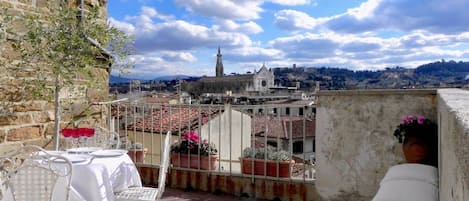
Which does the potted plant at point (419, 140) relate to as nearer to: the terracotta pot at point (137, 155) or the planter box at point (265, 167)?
the planter box at point (265, 167)

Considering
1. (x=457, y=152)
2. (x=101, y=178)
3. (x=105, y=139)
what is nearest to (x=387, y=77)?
(x=105, y=139)

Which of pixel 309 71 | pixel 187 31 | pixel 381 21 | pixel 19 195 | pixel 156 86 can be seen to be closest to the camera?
pixel 19 195

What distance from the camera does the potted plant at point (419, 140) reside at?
10.4 ft

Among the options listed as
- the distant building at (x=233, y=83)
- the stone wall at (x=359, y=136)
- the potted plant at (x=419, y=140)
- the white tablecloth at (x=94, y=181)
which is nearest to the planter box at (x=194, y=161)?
the stone wall at (x=359, y=136)

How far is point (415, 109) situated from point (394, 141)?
0.35m

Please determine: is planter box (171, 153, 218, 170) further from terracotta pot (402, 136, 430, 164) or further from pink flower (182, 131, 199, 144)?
terracotta pot (402, 136, 430, 164)

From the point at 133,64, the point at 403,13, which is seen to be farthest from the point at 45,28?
the point at 403,13

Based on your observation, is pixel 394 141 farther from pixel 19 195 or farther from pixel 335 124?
pixel 19 195

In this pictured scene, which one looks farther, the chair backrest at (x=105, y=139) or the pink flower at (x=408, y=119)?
the chair backrest at (x=105, y=139)

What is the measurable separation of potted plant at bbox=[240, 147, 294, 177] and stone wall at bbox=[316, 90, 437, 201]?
34 centimetres

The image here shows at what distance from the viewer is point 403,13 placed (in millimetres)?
6512

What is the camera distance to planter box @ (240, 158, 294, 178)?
4.33 m

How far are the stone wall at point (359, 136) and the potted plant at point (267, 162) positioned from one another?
1.11ft

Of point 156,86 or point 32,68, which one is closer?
point 32,68
